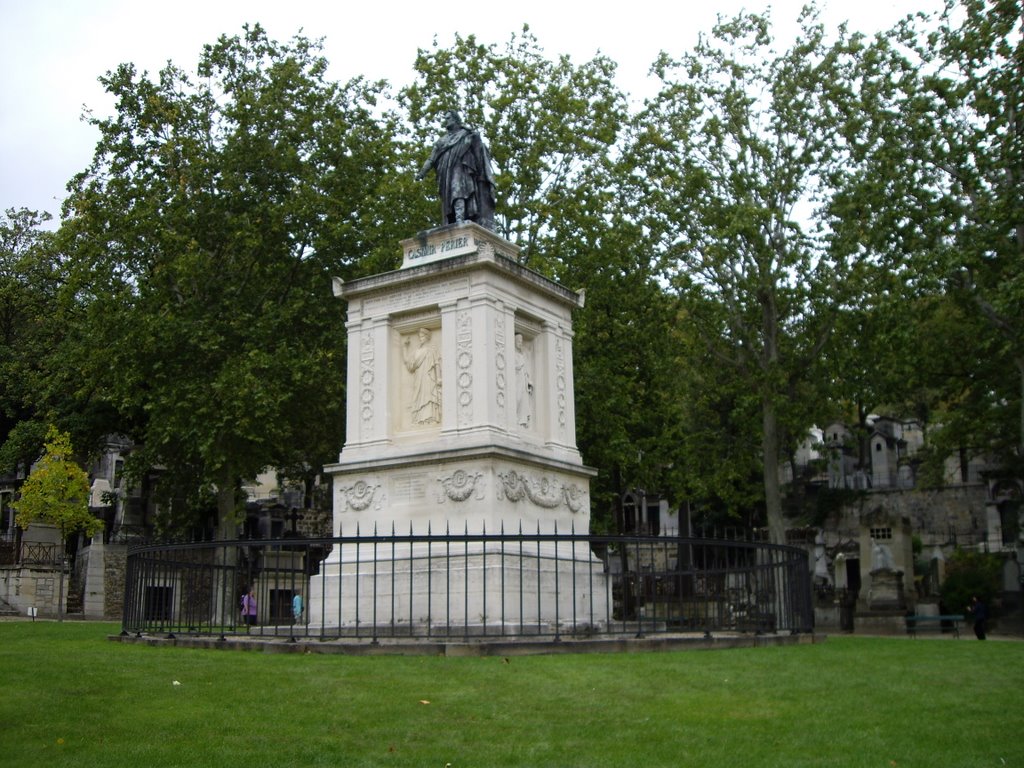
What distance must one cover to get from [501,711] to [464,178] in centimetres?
1202

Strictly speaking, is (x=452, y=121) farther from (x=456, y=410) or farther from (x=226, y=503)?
(x=226, y=503)

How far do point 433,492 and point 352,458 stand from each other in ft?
5.95

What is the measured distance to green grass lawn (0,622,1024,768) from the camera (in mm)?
7074

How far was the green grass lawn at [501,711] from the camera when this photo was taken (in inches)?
279

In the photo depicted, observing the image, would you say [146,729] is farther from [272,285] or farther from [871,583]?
[871,583]

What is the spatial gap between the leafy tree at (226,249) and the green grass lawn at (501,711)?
17.4m

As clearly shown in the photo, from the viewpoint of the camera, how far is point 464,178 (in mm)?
19000

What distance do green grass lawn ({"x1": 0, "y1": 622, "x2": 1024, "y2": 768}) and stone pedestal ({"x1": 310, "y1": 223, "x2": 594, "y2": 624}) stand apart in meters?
4.10

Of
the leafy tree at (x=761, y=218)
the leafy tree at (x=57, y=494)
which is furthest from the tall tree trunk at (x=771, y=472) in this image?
the leafy tree at (x=57, y=494)

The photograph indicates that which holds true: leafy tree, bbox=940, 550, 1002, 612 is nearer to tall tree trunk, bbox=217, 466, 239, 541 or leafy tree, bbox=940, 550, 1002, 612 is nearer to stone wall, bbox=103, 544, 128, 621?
tall tree trunk, bbox=217, 466, 239, 541

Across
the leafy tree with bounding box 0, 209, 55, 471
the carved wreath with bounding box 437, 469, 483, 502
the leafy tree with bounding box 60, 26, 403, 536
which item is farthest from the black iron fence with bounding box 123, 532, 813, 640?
the leafy tree with bounding box 0, 209, 55, 471

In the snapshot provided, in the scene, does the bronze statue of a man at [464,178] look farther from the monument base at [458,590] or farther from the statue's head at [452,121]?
the monument base at [458,590]

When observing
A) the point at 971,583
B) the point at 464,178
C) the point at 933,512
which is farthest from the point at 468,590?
the point at 933,512

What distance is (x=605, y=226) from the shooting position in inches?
1249
